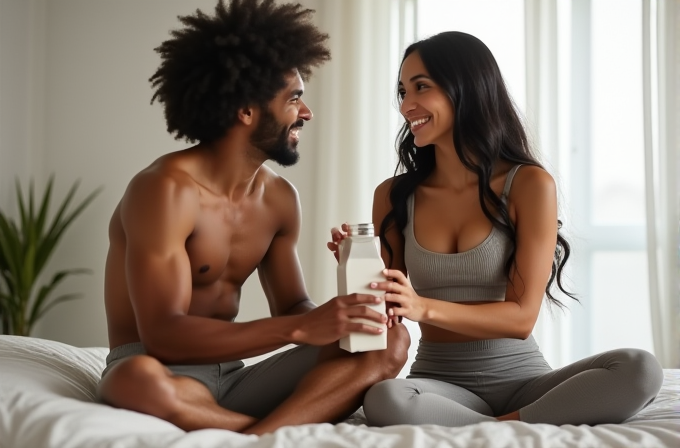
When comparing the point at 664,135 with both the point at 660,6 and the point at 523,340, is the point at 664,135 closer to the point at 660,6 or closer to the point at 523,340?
the point at 660,6

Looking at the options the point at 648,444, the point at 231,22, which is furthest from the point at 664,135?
the point at 648,444

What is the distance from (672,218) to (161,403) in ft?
9.64

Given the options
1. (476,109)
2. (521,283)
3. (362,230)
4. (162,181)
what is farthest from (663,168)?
(162,181)

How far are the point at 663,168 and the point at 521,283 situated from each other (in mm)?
2202

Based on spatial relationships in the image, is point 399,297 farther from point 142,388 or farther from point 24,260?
point 24,260

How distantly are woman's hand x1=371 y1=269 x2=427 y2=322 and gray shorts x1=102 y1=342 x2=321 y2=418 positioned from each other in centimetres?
29

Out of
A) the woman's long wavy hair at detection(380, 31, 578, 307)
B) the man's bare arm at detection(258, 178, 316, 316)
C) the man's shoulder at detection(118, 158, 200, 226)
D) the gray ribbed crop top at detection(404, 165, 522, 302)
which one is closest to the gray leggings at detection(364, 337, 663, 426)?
the gray ribbed crop top at detection(404, 165, 522, 302)

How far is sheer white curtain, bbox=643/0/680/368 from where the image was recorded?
3.69 m

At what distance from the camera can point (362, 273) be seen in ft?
5.33

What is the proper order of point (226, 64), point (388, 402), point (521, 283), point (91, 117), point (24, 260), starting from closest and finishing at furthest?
point (388, 402)
point (521, 283)
point (226, 64)
point (24, 260)
point (91, 117)

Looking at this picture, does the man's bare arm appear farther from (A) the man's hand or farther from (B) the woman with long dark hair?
(A) the man's hand

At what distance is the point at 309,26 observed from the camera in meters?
2.14

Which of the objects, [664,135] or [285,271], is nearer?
[285,271]

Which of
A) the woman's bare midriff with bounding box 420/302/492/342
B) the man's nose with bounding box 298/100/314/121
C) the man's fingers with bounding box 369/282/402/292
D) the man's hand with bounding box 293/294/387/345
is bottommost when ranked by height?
the woman's bare midriff with bounding box 420/302/492/342
